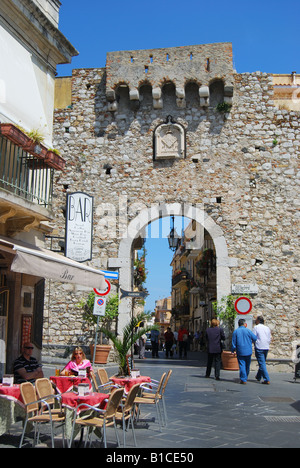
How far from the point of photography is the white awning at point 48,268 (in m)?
7.25

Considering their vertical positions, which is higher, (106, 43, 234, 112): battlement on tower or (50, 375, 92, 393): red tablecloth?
(106, 43, 234, 112): battlement on tower

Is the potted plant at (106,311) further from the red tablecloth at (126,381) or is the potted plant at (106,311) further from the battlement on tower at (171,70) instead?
the red tablecloth at (126,381)

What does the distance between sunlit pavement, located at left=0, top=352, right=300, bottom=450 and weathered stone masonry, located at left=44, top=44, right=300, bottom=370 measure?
4.88m

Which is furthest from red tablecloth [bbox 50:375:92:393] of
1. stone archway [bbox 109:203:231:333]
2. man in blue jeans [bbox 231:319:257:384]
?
stone archway [bbox 109:203:231:333]

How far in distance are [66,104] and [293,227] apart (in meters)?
8.64

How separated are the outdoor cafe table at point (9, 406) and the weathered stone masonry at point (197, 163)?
32.0ft

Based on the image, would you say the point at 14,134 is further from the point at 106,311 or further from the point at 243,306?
the point at 106,311

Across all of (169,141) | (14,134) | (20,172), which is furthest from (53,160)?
(169,141)

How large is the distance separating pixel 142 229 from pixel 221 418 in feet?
31.0

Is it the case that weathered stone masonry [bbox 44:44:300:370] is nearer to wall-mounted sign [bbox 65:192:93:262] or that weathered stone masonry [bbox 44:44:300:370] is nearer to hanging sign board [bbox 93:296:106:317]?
wall-mounted sign [bbox 65:192:93:262]

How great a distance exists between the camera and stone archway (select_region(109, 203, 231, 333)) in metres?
15.6

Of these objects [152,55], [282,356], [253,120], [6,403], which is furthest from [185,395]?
[152,55]

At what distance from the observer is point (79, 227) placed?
12727 mm

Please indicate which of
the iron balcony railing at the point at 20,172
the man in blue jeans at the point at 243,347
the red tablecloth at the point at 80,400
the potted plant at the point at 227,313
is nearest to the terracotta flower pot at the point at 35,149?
the iron balcony railing at the point at 20,172
